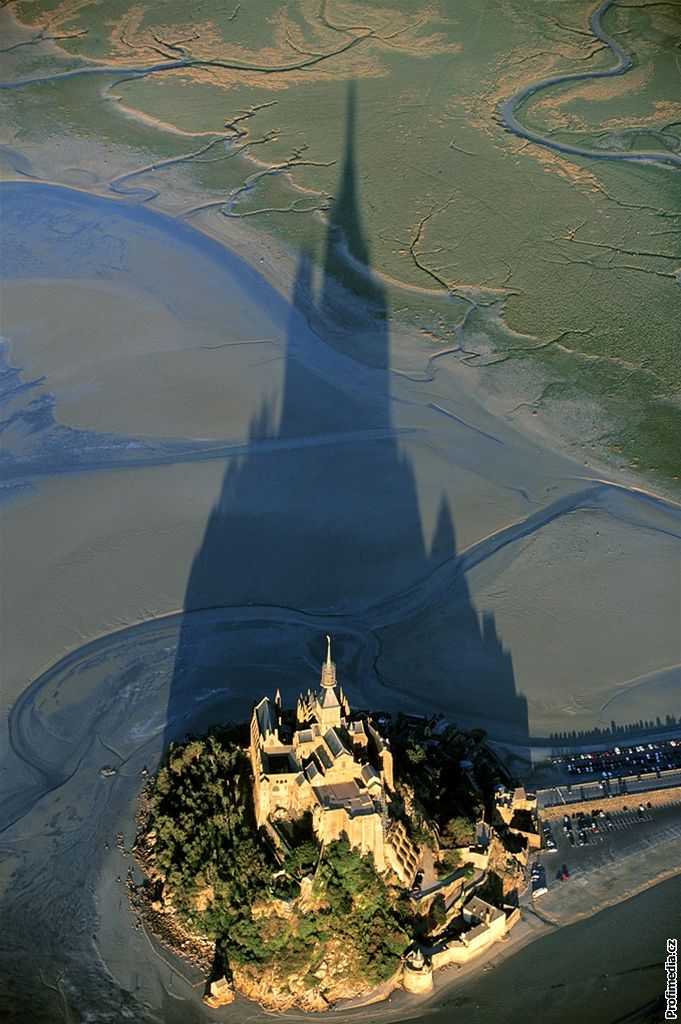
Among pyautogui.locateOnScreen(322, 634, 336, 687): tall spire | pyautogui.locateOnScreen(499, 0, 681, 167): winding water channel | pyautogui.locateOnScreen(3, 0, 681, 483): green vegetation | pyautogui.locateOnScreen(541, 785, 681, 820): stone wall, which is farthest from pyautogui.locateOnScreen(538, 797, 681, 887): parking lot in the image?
pyautogui.locateOnScreen(499, 0, 681, 167): winding water channel

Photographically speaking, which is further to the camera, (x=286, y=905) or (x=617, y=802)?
(x=617, y=802)

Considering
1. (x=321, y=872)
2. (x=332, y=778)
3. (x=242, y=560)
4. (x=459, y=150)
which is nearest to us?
(x=332, y=778)

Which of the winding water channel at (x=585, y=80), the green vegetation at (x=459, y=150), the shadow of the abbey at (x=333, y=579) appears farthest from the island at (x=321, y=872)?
the winding water channel at (x=585, y=80)

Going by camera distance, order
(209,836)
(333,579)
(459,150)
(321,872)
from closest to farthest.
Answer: (321,872), (209,836), (333,579), (459,150)

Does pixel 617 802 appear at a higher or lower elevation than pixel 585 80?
lower

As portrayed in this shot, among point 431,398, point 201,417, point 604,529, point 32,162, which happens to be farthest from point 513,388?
point 32,162

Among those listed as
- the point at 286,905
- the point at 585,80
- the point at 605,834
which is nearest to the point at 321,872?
the point at 286,905

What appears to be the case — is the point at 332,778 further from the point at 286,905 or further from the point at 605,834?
the point at 605,834
